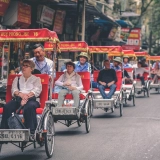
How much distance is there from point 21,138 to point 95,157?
4.31 feet

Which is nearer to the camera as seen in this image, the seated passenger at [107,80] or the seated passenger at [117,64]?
the seated passenger at [107,80]

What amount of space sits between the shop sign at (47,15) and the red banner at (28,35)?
15550mm

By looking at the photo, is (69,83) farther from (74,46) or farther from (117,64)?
(117,64)

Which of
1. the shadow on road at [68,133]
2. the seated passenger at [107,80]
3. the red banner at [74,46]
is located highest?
the red banner at [74,46]

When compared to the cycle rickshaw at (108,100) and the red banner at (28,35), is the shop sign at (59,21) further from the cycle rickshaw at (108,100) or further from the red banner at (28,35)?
the red banner at (28,35)

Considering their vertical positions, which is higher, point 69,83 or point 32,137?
point 69,83

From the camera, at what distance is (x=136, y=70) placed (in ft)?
83.4

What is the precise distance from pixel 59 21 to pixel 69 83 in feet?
53.5

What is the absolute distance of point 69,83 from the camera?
510 inches

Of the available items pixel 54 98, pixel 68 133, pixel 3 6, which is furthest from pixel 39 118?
pixel 3 6

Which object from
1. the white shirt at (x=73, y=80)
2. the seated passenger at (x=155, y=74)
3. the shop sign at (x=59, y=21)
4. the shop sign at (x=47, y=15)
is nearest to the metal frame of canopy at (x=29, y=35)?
the white shirt at (x=73, y=80)

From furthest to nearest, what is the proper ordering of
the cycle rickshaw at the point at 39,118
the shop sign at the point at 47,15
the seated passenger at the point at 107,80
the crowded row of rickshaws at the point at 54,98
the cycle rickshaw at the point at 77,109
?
the shop sign at the point at 47,15, the seated passenger at the point at 107,80, the cycle rickshaw at the point at 77,109, the crowded row of rickshaws at the point at 54,98, the cycle rickshaw at the point at 39,118

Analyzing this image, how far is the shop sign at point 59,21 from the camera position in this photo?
28.5 m

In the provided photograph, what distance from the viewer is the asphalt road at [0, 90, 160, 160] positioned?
9414 mm
